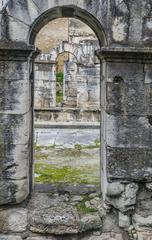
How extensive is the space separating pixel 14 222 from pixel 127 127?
5.89 feet

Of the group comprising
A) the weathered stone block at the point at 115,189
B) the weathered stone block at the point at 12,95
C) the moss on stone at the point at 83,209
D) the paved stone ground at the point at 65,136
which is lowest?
the moss on stone at the point at 83,209

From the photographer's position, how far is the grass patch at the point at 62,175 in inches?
231

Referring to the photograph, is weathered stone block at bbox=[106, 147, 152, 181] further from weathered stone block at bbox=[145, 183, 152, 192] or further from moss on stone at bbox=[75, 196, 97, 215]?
moss on stone at bbox=[75, 196, 97, 215]

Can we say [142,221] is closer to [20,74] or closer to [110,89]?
[110,89]

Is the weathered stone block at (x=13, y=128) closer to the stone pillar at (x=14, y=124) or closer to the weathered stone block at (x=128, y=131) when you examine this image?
the stone pillar at (x=14, y=124)

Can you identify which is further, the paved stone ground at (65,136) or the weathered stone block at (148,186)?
the paved stone ground at (65,136)

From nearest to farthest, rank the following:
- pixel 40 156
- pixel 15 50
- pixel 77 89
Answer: pixel 15 50
pixel 40 156
pixel 77 89

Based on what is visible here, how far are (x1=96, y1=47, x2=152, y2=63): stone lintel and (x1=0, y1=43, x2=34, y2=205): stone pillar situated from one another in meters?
0.91

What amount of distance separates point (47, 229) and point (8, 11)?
103 inches

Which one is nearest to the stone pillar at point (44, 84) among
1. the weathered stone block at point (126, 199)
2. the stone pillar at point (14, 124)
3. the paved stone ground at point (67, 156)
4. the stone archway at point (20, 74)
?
the paved stone ground at point (67, 156)

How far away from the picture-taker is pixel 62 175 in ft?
20.5

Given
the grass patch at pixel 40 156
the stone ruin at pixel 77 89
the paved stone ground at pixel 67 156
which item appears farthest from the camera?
the stone ruin at pixel 77 89

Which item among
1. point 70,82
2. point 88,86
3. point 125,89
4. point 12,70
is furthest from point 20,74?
point 70,82

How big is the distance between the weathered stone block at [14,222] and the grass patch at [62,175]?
3.88 feet
